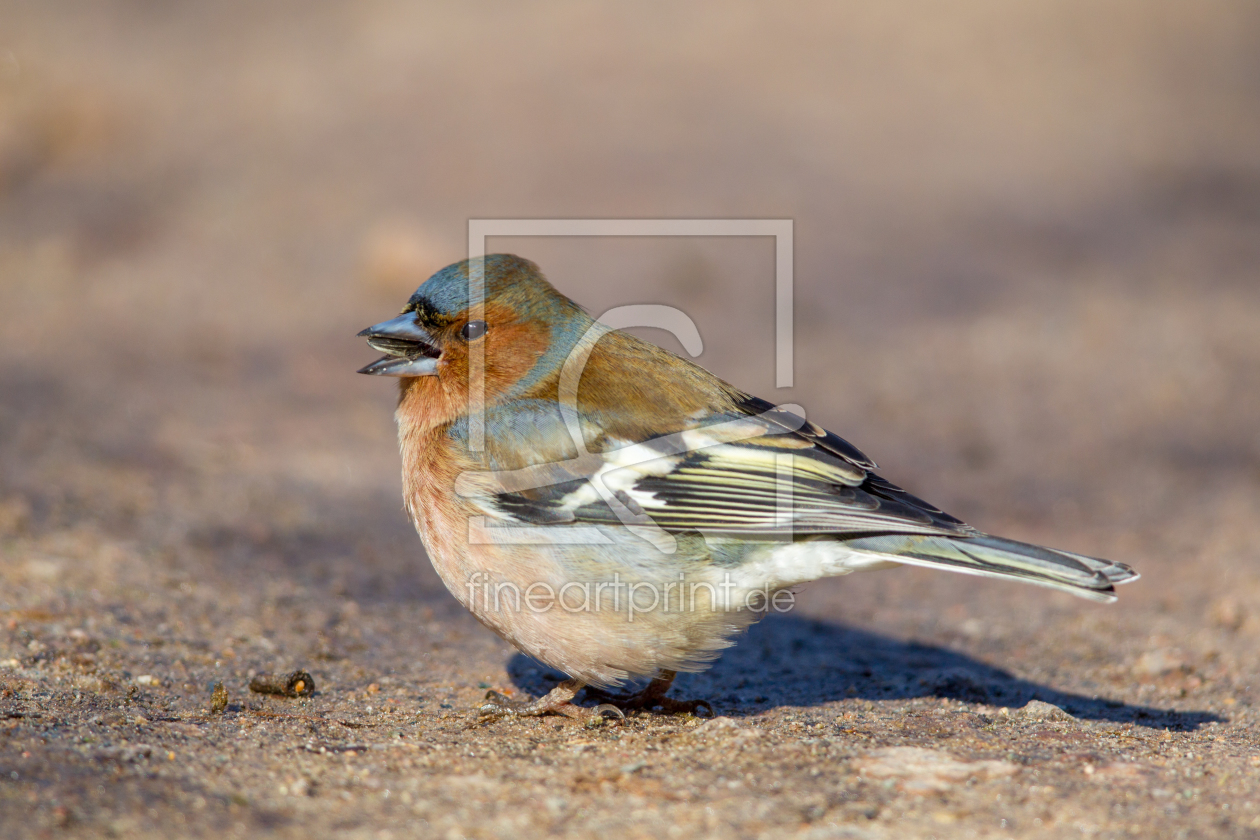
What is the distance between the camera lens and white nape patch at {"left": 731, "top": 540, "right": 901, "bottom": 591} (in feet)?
12.9

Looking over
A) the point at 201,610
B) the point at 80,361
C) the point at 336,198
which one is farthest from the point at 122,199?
the point at 201,610

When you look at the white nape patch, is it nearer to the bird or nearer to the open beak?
the bird

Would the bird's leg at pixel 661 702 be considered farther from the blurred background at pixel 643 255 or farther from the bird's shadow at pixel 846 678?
the blurred background at pixel 643 255

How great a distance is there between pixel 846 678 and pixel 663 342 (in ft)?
16.3

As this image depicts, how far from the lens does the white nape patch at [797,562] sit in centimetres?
394

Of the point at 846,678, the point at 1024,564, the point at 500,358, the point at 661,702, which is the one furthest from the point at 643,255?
the point at 1024,564

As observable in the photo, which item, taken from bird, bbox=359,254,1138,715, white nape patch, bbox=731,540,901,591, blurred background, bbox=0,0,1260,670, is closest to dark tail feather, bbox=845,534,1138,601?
bird, bbox=359,254,1138,715

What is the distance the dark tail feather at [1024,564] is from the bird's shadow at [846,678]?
3.17ft

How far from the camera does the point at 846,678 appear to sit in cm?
507

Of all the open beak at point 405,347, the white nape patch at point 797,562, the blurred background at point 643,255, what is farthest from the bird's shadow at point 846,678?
the open beak at point 405,347

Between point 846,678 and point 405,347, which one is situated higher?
point 405,347

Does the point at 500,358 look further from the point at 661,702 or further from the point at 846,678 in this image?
the point at 846,678

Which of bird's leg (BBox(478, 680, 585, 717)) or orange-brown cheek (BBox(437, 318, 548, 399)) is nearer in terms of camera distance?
bird's leg (BBox(478, 680, 585, 717))

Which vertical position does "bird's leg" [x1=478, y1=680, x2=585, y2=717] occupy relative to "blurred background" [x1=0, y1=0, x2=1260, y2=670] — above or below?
below
